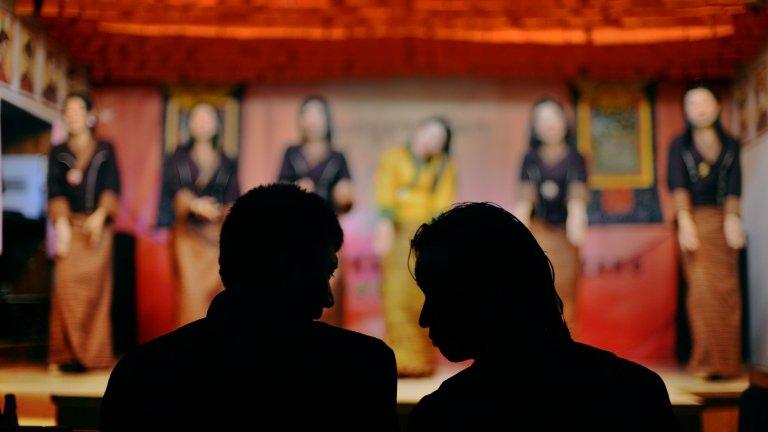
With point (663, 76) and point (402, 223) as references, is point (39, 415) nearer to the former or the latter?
point (402, 223)

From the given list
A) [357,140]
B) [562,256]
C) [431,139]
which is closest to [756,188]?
[562,256]

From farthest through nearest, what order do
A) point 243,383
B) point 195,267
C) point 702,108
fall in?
point 195,267 < point 702,108 < point 243,383

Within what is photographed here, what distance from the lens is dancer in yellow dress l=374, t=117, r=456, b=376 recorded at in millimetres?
4914

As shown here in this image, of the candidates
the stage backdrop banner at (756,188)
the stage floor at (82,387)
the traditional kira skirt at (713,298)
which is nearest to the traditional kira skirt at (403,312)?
the stage floor at (82,387)

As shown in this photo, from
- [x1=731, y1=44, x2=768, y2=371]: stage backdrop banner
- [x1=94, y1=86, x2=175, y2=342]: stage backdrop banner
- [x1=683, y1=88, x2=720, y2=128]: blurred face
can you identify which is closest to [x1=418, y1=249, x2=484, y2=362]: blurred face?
[x1=683, y1=88, x2=720, y2=128]: blurred face

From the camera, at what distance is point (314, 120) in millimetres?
5199

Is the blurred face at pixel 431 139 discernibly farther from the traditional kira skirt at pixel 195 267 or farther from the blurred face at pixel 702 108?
the blurred face at pixel 702 108

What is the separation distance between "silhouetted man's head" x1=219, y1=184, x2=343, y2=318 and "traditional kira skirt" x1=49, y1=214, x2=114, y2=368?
4.11m

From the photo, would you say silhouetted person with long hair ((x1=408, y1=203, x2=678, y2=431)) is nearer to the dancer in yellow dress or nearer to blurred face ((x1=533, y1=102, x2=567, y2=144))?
the dancer in yellow dress

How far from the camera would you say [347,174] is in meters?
5.17

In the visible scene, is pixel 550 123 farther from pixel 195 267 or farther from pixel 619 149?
pixel 195 267

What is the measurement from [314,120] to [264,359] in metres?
4.03

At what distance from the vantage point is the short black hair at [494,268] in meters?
1.18

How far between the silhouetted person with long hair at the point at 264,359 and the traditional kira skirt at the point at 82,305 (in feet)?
13.1
